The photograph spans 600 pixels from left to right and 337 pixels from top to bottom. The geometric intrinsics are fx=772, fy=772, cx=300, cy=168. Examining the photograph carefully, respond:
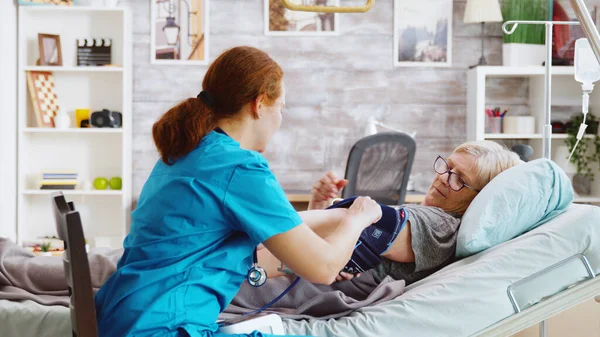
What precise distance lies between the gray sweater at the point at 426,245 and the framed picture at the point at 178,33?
285 cm

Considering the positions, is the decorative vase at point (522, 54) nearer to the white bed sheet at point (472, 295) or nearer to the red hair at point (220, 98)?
the white bed sheet at point (472, 295)

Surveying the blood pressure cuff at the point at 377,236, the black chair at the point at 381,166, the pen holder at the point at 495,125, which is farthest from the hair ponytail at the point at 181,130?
the pen holder at the point at 495,125

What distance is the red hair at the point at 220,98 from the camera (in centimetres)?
158

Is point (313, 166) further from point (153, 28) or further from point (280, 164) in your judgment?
point (153, 28)

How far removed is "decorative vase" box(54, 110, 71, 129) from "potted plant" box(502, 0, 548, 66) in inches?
103

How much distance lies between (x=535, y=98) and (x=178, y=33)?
2.21m

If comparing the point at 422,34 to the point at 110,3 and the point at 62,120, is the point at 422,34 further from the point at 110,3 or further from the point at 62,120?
the point at 62,120

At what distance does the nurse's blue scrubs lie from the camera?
4.84ft

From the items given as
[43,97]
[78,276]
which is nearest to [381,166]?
[43,97]

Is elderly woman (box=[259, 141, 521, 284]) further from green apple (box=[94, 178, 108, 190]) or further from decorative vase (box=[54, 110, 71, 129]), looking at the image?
decorative vase (box=[54, 110, 71, 129])

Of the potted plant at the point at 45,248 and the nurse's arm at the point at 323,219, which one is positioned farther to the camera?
the potted plant at the point at 45,248

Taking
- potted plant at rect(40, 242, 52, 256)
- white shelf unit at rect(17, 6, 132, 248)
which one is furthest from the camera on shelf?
potted plant at rect(40, 242, 52, 256)

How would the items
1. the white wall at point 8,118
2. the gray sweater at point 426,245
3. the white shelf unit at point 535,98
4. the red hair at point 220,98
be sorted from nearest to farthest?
the red hair at point 220,98 → the gray sweater at point 426,245 → the white wall at point 8,118 → the white shelf unit at point 535,98

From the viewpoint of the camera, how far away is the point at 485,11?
448 cm
